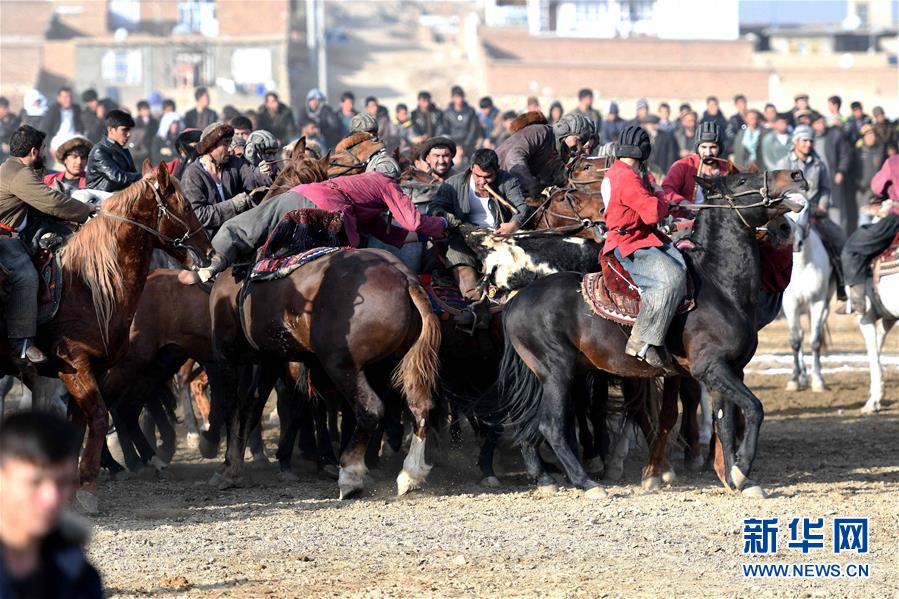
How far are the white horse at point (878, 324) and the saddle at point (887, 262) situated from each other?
0.16 feet

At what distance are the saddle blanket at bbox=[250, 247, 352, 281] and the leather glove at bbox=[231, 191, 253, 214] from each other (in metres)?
1.04

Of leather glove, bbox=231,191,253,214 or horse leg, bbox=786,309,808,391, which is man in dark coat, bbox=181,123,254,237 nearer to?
leather glove, bbox=231,191,253,214

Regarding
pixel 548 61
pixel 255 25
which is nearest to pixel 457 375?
pixel 548 61

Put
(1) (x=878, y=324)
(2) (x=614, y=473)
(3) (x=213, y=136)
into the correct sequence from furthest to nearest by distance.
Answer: (1) (x=878, y=324)
(3) (x=213, y=136)
(2) (x=614, y=473)

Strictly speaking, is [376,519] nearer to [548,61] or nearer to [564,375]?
[564,375]

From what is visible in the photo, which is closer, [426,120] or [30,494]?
[30,494]

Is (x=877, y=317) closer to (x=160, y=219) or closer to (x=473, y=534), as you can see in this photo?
(x=473, y=534)

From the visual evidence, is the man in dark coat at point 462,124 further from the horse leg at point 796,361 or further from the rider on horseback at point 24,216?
the rider on horseback at point 24,216

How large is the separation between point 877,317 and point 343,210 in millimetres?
7294

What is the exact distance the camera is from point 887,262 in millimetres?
14984

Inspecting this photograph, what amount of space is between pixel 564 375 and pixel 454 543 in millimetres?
2082

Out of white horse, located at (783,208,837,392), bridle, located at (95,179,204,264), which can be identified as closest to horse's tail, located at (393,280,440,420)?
bridle, located at (95,179,204,264)

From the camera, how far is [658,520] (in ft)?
29.8

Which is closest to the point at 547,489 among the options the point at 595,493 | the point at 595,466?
the point at 595,493
